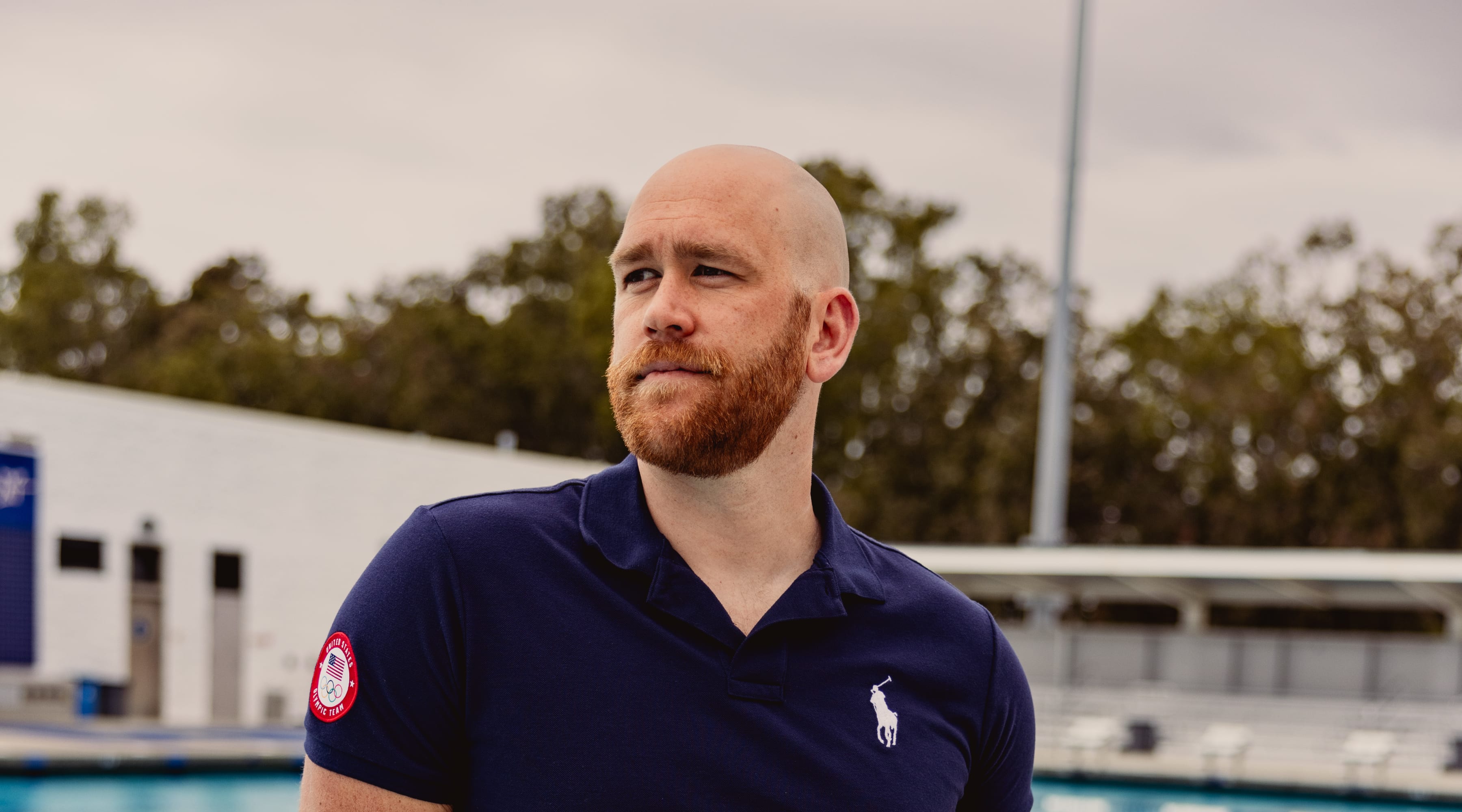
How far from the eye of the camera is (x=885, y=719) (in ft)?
5.99

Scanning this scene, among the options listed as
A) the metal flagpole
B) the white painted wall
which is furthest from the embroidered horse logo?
the metal flagpole

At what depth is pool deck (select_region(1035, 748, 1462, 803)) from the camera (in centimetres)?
1862

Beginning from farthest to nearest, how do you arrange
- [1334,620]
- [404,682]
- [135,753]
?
[1334,620]
[135,753]
[404,682]

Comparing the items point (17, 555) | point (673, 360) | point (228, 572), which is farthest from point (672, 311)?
point (228, 572)

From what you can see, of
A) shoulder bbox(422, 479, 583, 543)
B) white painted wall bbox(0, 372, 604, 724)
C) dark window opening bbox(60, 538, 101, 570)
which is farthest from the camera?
dark window opening bbox(60, 538, 101, 570)

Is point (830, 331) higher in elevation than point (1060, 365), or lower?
higher

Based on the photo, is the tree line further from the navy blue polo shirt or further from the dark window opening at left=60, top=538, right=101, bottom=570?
the navy blue polo shirt

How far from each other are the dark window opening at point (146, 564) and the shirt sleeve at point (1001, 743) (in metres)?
23.7

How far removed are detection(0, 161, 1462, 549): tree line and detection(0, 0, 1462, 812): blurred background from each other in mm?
113

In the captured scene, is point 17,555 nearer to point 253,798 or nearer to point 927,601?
point 253,798

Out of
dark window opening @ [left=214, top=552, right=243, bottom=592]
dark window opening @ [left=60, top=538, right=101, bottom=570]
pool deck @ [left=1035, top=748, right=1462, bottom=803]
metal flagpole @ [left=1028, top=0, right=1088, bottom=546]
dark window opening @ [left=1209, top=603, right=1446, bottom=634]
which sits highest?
metal flagpole @ [left=1028, top=0, right=1088, bottom=546]

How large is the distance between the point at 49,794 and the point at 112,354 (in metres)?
37.8

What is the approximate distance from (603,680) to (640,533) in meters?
0.20

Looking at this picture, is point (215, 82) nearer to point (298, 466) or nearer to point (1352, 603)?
point (298, 466)
